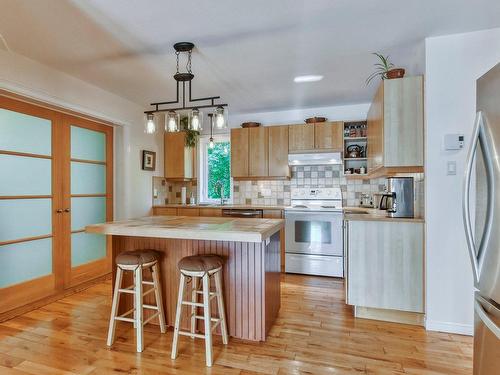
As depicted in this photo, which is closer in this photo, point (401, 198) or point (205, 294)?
point (205, 294)

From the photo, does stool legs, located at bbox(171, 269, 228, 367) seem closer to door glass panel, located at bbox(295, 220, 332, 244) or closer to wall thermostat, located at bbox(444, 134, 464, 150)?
door glass panel, located at bbox(295, 220, 332, 244)

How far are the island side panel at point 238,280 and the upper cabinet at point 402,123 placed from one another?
1.27m

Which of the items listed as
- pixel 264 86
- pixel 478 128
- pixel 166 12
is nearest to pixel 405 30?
pixel 478 128

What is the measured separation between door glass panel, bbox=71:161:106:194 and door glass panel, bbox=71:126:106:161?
0.34ft

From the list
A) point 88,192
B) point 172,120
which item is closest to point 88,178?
point 88,192

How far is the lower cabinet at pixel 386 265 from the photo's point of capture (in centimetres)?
239

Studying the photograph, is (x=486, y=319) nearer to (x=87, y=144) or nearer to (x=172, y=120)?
(x=172, y=120)

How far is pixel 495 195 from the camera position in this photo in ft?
3.82

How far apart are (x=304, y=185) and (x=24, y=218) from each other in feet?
11.5

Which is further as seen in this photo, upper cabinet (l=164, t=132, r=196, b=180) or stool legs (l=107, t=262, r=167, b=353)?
upper cabinet (l=164, t=132, r=196, b=180)

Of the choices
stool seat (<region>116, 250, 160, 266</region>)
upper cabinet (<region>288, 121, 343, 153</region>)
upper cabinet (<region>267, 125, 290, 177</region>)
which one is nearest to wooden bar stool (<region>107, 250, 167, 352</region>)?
stool seat (<region>116, 250, 160, 266</region>)

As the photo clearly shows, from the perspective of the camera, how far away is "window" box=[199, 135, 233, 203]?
4.92m

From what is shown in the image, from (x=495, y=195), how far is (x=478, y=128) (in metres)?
0.30

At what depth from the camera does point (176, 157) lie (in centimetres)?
471
